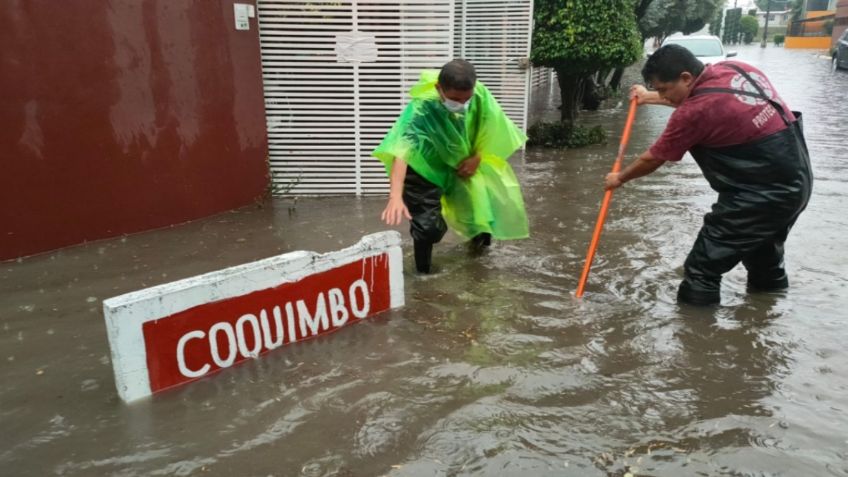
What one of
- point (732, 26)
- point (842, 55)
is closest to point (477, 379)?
point (842, 55)

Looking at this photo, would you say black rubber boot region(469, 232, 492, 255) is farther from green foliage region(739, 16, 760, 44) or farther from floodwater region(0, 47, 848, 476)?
green foliage region(739, 16, 760, 44)

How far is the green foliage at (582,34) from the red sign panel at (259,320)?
239 inches

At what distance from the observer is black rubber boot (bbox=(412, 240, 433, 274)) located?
4.62m

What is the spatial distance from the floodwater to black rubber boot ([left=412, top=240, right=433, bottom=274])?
9 cm

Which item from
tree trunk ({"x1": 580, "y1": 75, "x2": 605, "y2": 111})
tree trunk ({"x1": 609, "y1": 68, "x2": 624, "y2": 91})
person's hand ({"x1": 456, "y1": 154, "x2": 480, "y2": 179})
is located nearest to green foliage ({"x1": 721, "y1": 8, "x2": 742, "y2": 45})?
tree trunk ({"x1": 609, "y1": 68, "x2": 624, "y2": 91})

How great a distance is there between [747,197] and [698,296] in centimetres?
68

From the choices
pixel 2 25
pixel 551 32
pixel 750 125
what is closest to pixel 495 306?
pixel 750 125

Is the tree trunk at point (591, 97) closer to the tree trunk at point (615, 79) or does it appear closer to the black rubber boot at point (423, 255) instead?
the tree trunk at point (615, 79)

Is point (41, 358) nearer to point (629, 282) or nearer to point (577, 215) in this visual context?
point (629, 282)

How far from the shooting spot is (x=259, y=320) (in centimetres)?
341

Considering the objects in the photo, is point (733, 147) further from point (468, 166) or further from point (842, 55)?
point (842, 55)

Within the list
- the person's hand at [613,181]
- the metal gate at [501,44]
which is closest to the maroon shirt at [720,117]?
the person's hand at [613,181]

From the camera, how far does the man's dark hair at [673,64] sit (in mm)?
3619

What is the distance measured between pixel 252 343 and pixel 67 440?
94 cm
